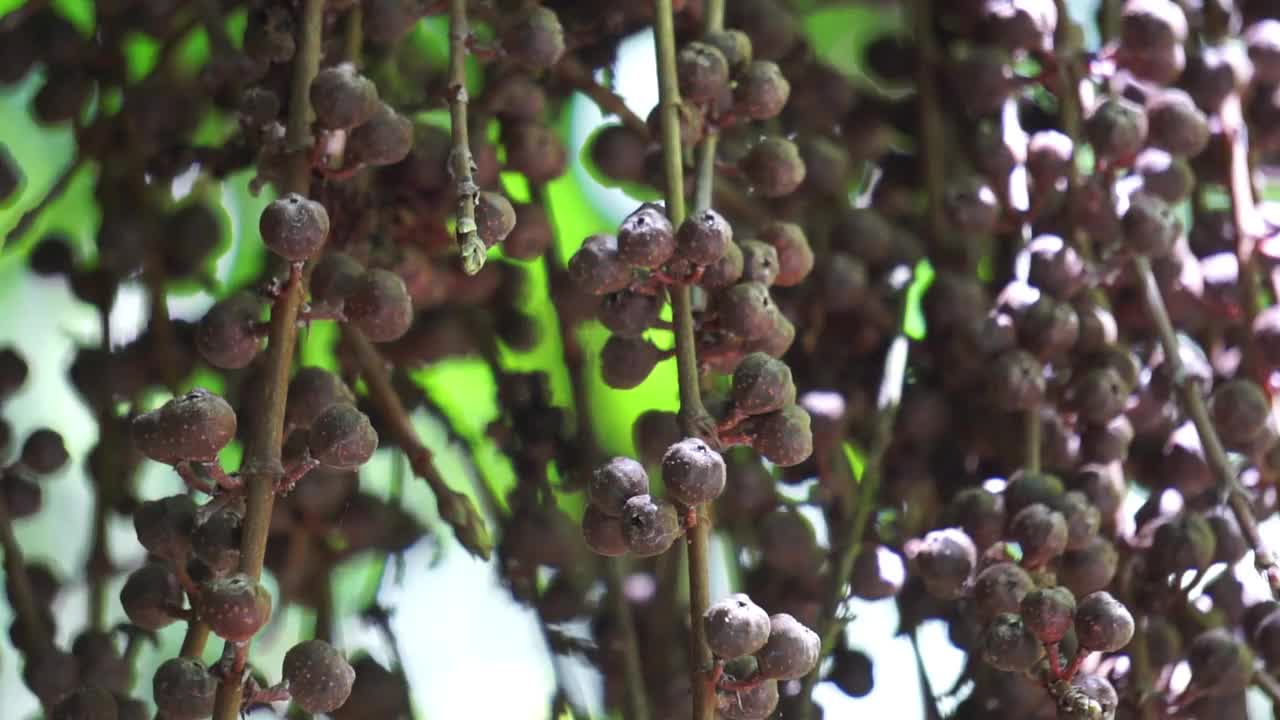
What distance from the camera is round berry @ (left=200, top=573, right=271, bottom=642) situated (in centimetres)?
46

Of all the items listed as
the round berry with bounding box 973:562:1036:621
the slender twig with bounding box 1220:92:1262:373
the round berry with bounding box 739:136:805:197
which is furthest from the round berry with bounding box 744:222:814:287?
the slender twig with bounding box 1220:92:1262:373

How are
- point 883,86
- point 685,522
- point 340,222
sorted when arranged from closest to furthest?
point 685,522
point 340,222
point 883,86

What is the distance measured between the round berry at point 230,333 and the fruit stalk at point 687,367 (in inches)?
5.4

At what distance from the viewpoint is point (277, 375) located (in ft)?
1.68

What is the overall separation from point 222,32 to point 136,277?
112 millimetres

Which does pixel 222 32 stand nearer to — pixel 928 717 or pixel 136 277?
pixel 136 277

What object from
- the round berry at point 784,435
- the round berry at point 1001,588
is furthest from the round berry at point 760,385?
the round berry at point 1001,588

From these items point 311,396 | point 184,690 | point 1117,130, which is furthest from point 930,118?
point 184,690

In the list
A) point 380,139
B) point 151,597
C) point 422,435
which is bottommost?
point 422,435

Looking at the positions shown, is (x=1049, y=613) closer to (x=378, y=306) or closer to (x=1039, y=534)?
(x=1039, y=534)

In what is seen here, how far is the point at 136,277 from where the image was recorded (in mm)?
714

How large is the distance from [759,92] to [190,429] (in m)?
0.24

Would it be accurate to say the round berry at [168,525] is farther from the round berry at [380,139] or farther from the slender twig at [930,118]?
the slender twig at [930,118]

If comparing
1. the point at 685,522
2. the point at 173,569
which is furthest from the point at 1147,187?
the point at 173,569
